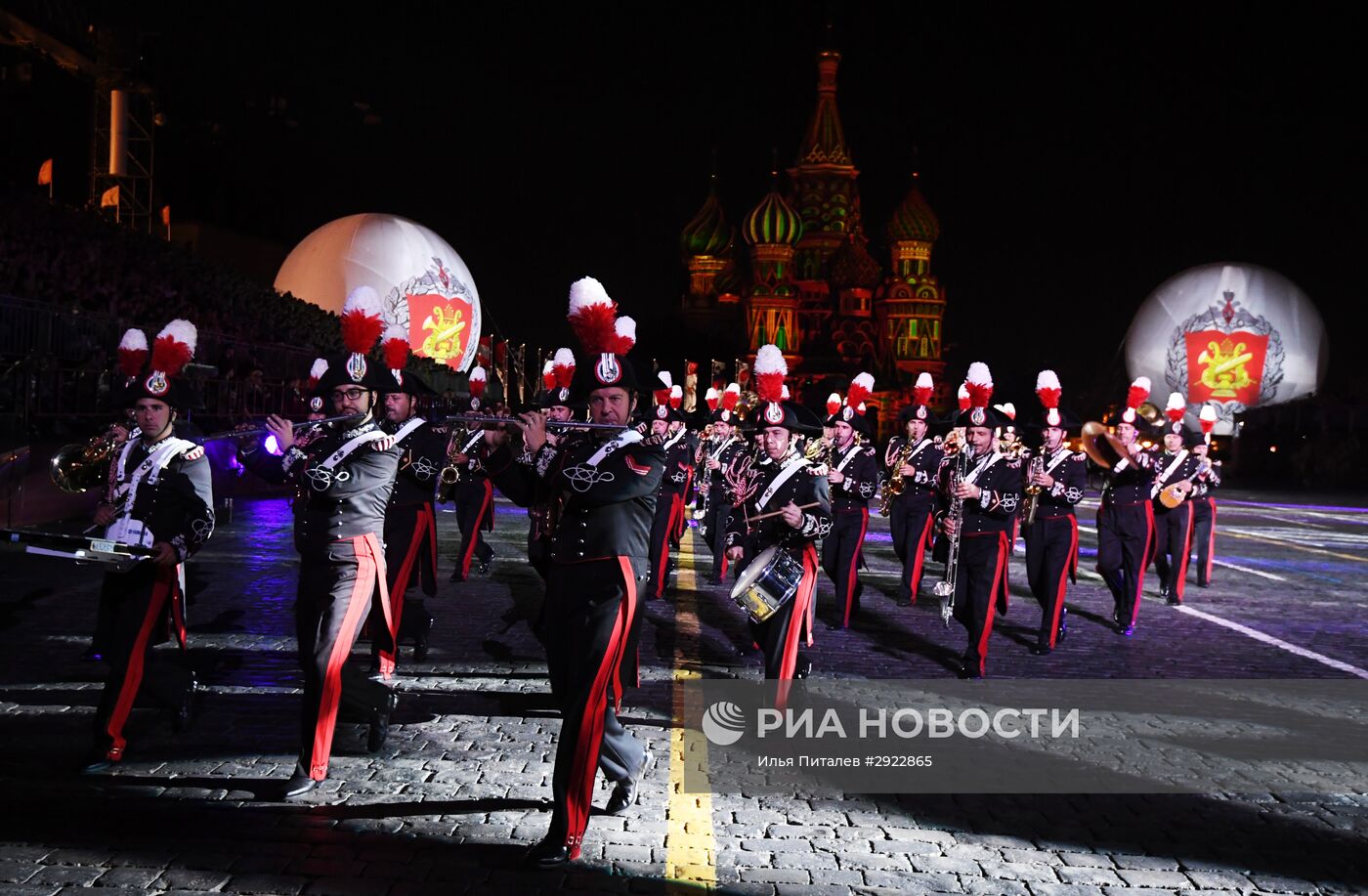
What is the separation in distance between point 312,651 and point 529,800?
1.23 metres

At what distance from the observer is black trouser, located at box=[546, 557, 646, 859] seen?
5.42 m

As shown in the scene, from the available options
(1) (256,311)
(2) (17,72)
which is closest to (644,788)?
(1) (256,311)

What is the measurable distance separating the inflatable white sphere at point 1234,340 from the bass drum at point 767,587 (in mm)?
56936

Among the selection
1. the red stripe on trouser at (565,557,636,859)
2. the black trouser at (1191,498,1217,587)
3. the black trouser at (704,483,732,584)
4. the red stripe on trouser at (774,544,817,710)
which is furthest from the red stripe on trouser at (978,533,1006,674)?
the black trouser at (1191,498,1217,587)

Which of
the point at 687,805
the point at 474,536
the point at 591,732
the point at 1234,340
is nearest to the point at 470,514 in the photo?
the point at 474,536

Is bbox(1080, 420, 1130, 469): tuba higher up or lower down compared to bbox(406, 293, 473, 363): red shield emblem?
lower down

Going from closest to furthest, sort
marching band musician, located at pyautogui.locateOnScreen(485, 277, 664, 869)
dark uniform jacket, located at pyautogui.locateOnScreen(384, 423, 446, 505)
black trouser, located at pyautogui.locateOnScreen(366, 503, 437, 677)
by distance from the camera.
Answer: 1. marching band musician, located at pyautogui.locateOnScreen(485, 277, 664, 869)
2. black trouser, located at pyautogui.locateOnScreen(366, 503, 437, 677)
3. dark uniform jacket, located at pyautogui.locateOnScreen(384, 423, 446, 505)

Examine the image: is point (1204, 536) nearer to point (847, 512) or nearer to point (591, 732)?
point (847, 512)

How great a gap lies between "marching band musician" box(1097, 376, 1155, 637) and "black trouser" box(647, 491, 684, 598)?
14.2 feet

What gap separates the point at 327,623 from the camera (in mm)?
6305

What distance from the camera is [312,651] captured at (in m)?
6.27

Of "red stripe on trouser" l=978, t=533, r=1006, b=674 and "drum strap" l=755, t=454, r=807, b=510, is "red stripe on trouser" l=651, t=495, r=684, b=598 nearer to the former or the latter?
"red stripe on trouser" l=978, t=533, r=1006, b=674

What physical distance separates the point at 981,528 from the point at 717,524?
676cm

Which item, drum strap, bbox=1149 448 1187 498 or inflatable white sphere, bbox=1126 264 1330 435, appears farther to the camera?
inflatable white sphere, bbox=1126 264 1330 435
